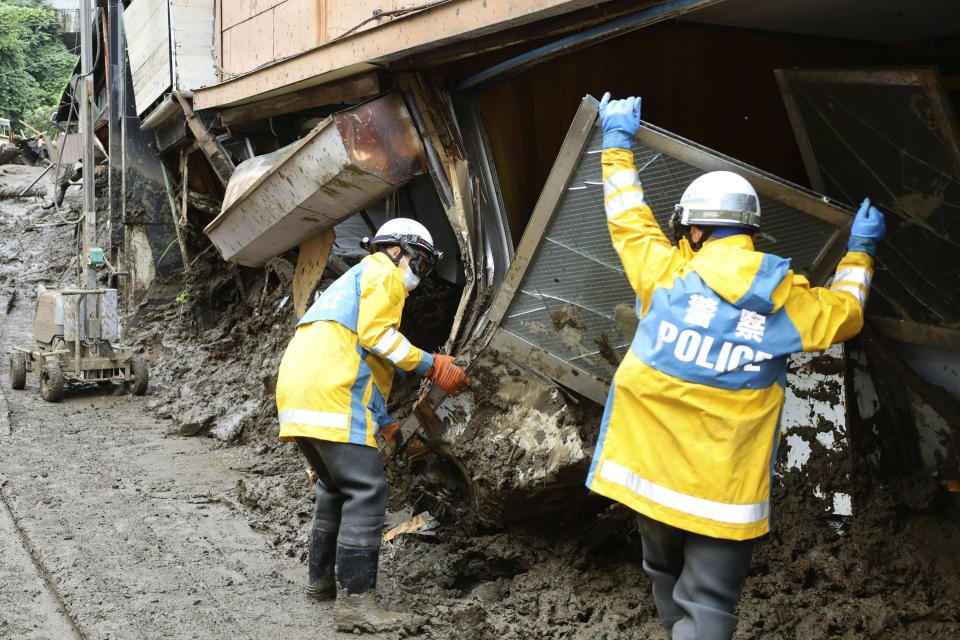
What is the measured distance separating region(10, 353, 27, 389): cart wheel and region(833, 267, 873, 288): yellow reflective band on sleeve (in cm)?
821

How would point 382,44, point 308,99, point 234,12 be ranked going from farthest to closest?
point 234,12
point 308,99
point 382,44

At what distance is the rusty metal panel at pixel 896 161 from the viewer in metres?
3.06

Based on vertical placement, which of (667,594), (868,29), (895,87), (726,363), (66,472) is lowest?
(66,472)

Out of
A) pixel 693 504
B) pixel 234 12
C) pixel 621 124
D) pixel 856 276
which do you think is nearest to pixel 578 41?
pixel 621 124

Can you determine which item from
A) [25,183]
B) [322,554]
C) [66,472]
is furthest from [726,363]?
[25,183]

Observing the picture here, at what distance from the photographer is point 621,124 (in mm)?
3066

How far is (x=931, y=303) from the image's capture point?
3.48 meters

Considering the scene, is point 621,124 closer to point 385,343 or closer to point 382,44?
point 385,343

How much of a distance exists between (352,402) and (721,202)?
188 cm

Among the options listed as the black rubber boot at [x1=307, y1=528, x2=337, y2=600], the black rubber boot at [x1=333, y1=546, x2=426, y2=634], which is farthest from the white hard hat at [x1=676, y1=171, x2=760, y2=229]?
the black rubber boot at [x1=307, y1=528, x2=337, y2=600]

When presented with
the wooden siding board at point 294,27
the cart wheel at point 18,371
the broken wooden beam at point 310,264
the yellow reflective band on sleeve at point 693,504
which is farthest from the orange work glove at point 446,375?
the cart wheel at point 18,371

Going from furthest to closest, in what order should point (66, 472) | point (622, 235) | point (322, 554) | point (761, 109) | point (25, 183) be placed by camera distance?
1. point (25, 183)
2. point (66, 472)
3. point (761, 109)
4. point (322, 554)
5. point (622, 235)

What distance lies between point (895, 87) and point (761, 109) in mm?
2085

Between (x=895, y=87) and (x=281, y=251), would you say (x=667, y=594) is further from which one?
(x=281, y=251)
